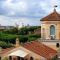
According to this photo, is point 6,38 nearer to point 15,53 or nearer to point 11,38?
point 11,38

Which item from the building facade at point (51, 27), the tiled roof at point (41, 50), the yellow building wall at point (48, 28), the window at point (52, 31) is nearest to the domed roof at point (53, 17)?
the building facade at point (51, 27)

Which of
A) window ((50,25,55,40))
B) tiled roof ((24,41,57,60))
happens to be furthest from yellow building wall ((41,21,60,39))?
tiled roof ((24,41,57,60))

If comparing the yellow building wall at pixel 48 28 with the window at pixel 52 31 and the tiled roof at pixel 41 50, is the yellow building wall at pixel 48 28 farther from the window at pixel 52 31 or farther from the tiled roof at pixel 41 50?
the tiled roof at pixel 41 50

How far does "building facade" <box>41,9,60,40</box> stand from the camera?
3884 cm

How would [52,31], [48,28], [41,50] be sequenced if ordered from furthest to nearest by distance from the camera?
[52,31]
[48,28]
[41,50]

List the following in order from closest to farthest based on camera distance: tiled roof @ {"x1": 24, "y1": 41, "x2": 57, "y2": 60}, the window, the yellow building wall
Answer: tiled roof @ {"x1": 24, "y1": 41, "x2": 57, "y2": 60}, the yellow building wall, the window

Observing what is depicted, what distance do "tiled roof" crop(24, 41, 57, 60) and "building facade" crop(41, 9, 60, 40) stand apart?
117 centimetres

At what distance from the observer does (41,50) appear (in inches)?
1433

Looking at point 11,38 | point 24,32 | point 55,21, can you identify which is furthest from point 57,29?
point 24,32

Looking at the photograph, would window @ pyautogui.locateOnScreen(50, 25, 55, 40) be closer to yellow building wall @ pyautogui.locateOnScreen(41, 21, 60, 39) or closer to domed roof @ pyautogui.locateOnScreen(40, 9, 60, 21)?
yellow building wall @ pyautogui.locateOnScreen(41, 21, 60, 39)

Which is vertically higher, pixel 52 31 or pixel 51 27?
pixel 51 27

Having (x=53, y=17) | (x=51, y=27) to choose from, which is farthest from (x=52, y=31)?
(x=53, y=17)

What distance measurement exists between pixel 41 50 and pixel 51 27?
3.66 meters

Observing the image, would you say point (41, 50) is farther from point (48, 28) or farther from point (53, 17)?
point (53, 17)
